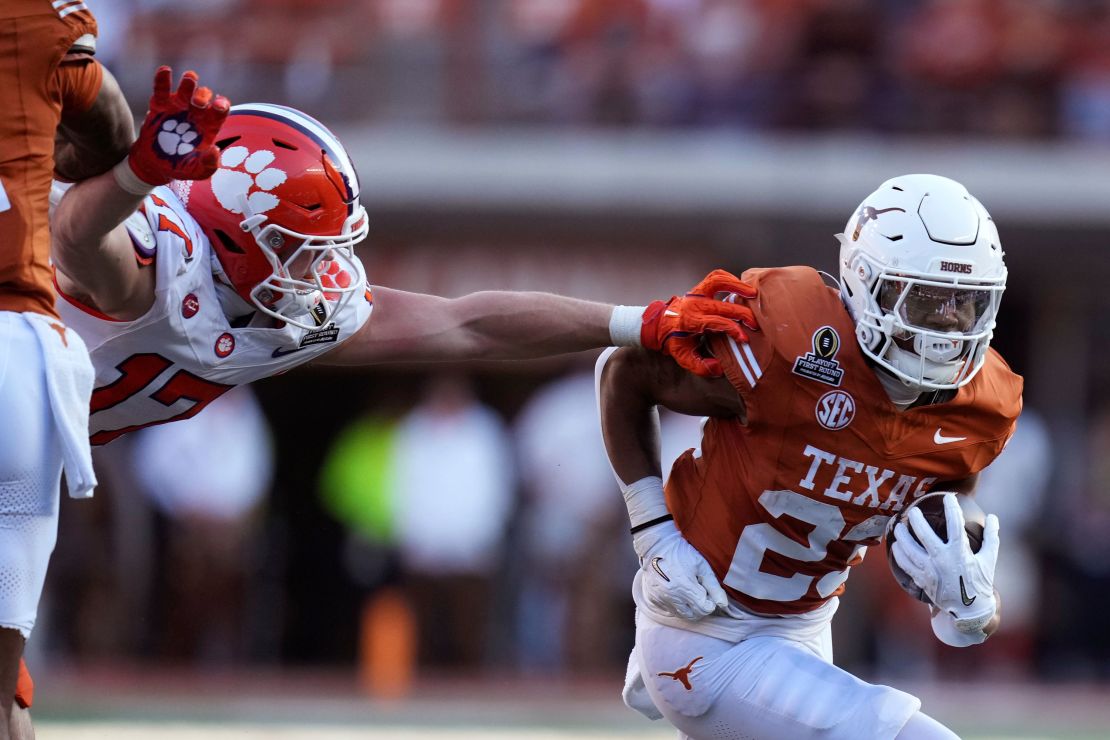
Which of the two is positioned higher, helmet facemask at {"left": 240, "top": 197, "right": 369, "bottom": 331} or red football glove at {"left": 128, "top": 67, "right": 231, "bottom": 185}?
red football glove at {"left": 128, "top": 67, "right": 231, "bottom": 185}

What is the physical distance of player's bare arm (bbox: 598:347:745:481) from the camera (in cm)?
407

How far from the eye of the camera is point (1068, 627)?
10.1 m

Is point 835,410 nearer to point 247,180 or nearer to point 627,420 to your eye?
point 627,420

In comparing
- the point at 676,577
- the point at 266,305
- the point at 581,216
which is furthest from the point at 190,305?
the point at 581,216

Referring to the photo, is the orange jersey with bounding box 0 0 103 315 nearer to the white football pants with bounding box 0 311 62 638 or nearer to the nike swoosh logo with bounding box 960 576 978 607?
the white football pants with bounding box 0 311 62 638

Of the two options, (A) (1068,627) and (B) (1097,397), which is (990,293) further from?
(B) (1097,397)

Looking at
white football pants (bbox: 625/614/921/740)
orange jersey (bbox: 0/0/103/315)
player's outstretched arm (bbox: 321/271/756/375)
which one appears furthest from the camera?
player's outstretched arm (bbox: 321/271/756/375)

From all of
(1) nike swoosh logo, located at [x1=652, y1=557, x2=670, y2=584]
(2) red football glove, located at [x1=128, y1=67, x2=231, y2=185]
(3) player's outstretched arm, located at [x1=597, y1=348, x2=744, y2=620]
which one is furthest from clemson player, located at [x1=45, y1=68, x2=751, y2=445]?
(1) nike swoosh logo, located at [x1=652, y1=557, x2=670, y2=584]

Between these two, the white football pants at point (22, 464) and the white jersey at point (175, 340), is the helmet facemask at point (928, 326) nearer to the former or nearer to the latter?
the white jersey at point (175, 340)

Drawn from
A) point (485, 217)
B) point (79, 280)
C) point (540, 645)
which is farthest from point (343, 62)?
point (79, 280)

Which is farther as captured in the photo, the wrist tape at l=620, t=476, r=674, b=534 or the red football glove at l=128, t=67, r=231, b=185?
the wrist tape at l=620, t=476, r=674, b=534

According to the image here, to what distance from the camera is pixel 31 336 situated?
3.13 m

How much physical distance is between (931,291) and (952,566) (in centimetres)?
62

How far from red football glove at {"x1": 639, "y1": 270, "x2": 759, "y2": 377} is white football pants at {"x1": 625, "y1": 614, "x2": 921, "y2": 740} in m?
0.65
